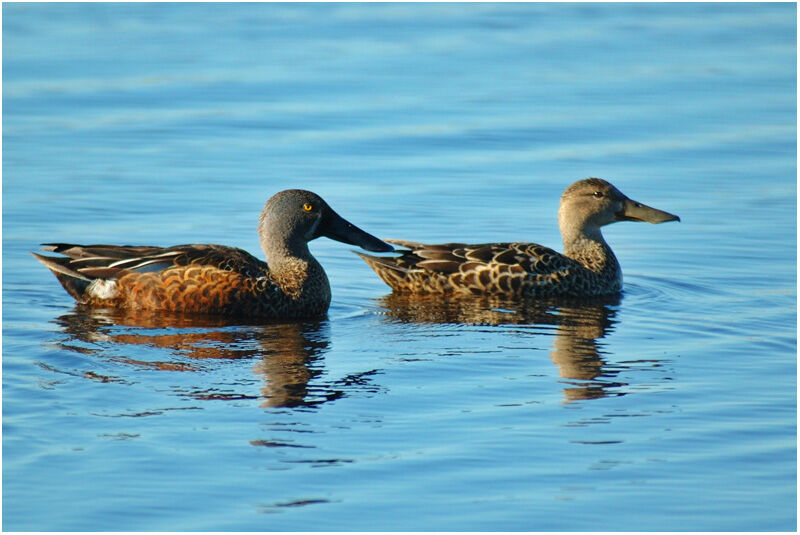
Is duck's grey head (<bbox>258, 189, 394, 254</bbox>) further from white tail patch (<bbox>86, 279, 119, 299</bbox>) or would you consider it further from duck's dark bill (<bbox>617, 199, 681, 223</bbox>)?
duck's dark bill (<bbox>617, 199, 681, 223</bbox>)

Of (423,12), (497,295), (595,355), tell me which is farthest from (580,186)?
(423,12)

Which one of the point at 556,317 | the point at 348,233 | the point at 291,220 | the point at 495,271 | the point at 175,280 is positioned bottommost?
the point at 556,317

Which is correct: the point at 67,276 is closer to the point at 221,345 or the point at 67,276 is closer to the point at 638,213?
the point at 221,345

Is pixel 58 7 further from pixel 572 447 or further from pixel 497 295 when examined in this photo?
pixel 572 447

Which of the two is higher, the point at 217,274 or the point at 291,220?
the point at 291,220

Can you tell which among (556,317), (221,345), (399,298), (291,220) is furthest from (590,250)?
(221,345)

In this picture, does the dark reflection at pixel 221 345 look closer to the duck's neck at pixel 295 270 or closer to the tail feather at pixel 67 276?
the tail feather at pixel 67 276

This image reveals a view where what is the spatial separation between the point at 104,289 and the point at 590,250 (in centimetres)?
387

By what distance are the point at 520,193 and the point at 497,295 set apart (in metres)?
2.93

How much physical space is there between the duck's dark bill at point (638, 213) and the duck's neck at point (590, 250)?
0.26m

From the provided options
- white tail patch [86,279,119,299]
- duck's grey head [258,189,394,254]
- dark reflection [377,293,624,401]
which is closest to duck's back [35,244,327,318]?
white tail patch [86,279,119,299]

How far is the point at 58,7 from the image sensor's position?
74.7 feet

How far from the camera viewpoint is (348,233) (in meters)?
10.7

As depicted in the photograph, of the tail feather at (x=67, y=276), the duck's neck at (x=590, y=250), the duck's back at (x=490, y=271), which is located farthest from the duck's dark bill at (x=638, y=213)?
the tail feather at (x=67, y=276)
